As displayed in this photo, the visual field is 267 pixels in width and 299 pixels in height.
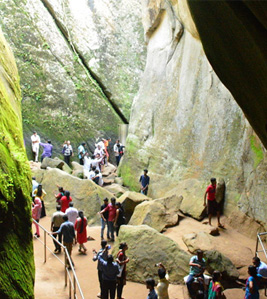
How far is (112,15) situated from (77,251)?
21.3 metres

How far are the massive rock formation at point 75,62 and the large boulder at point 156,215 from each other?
1183cm

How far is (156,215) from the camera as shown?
1262 cm

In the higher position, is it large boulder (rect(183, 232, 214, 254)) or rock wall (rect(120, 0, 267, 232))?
rock wall (rect(120, 0, 267, 232))

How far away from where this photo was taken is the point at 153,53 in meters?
19.9

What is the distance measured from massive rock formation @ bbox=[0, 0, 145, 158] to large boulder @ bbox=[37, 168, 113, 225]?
310 inches

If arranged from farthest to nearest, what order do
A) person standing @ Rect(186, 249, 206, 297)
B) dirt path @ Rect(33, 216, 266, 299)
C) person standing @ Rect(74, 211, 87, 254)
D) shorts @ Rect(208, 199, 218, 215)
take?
shorts @ Rect(208, 199, 218, 215) < person standing @ Rect(74, 211, 87, 254) < dirt path @ Rect(33, 216, 266, 299) < person standing @ Rect(186, 249, 206, 297)

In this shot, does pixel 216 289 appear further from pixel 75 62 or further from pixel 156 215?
pixel 75 62

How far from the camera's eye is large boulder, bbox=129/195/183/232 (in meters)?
12.5

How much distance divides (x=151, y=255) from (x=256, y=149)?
476cm

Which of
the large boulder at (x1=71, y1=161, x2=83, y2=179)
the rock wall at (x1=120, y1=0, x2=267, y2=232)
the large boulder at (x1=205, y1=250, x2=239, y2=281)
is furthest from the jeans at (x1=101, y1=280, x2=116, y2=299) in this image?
the large boulder at (x1=71, y1=161, x2=83, y2=179)

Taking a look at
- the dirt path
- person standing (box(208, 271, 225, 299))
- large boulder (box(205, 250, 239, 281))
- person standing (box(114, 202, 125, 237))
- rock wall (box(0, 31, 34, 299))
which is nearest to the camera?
rock wall (box(0, 31, 34, 299))

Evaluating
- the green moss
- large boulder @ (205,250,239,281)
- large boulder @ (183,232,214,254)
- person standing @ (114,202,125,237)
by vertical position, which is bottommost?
large boulder @ (205,250,239,281)

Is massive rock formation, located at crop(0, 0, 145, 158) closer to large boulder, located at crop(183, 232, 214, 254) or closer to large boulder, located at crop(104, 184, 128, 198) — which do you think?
large boulder, located at crop(104, 184, 128, 198)

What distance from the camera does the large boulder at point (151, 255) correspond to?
10.0 m
